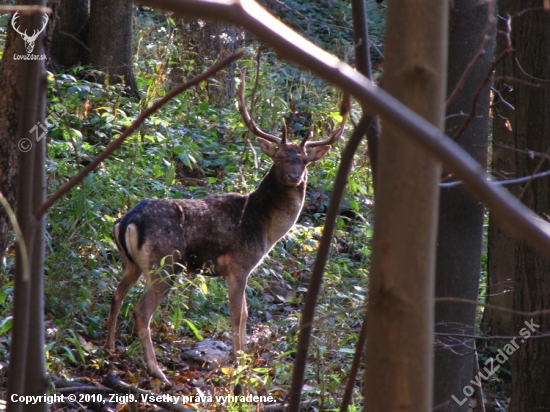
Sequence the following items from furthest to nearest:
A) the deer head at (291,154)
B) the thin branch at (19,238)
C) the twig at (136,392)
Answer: the deer head at (291,154) → the twig at (136,392) → the thin branch at (19,238)

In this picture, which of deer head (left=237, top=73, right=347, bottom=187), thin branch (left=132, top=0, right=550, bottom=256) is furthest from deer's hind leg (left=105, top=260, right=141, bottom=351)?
thin branch (left=132, top=0, right=550, bottom=256)

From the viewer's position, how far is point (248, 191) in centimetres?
855

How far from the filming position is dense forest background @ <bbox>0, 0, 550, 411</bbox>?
3521 millimetres

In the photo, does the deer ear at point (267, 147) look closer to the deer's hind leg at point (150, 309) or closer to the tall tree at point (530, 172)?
the deer's hind leg at point (150, 309)

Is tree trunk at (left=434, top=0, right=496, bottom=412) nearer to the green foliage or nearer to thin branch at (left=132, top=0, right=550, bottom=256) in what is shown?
the green foliage

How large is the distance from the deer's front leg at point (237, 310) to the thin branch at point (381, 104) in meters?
5.45

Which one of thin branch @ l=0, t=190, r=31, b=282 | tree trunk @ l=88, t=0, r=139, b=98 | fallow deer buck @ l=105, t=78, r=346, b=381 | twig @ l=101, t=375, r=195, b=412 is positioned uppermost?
tree trunk @ l=88, t=0, r=139, b=98

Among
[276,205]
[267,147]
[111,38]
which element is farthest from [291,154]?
[111,38]

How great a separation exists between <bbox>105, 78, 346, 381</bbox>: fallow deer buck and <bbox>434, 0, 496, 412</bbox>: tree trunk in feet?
8.68

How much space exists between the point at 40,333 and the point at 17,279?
0.17 m

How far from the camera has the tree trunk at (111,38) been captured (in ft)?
35.1

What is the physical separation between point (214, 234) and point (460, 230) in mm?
3750

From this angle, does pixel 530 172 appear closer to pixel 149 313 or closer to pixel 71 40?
pixel 149 313

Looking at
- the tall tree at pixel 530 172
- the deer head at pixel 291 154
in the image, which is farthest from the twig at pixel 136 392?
the deer head at pixel 291 154
